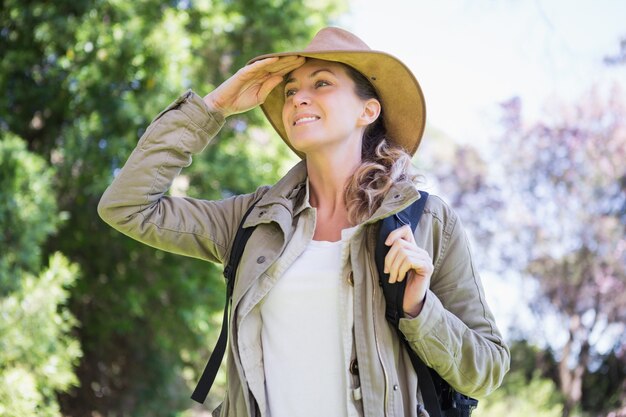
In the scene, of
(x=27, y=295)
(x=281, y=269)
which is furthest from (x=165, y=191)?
(x=27, y=295)

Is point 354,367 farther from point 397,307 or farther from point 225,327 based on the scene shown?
point 225,327

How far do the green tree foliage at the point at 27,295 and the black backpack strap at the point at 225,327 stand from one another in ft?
13.6

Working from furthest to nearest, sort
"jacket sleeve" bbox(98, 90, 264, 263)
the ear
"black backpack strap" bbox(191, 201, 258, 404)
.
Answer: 1. the ear
2. "jacket sleeve" bbox(98, 90, 264, 263)
3. "black backpack strap" bbox(191, 201, 258, 404)

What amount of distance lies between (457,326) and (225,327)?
28.8 inches

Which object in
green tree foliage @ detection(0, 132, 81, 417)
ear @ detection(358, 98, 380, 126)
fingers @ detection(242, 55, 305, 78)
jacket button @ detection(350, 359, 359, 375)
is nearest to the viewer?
jacket button @ detection(350, 359, 359, 375)

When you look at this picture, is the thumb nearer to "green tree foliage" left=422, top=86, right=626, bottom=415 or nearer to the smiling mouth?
the smiling mouth

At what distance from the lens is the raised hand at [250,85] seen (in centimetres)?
276

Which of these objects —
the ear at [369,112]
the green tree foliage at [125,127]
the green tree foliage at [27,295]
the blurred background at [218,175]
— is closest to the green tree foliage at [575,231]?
the blurred background at [218,175]

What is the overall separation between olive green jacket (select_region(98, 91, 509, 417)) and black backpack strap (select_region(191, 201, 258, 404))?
3cm

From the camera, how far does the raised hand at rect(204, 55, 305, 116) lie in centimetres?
276

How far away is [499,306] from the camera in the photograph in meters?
15.4

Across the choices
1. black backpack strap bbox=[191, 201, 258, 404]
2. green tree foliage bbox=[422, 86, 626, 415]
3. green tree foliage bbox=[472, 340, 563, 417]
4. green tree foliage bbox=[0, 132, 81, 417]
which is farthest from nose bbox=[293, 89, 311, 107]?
green tree foliage bbox=[422, 86, 626, 415]

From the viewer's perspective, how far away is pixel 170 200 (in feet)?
8.93

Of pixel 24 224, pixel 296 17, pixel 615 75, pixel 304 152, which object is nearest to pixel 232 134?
pixel 296 17
